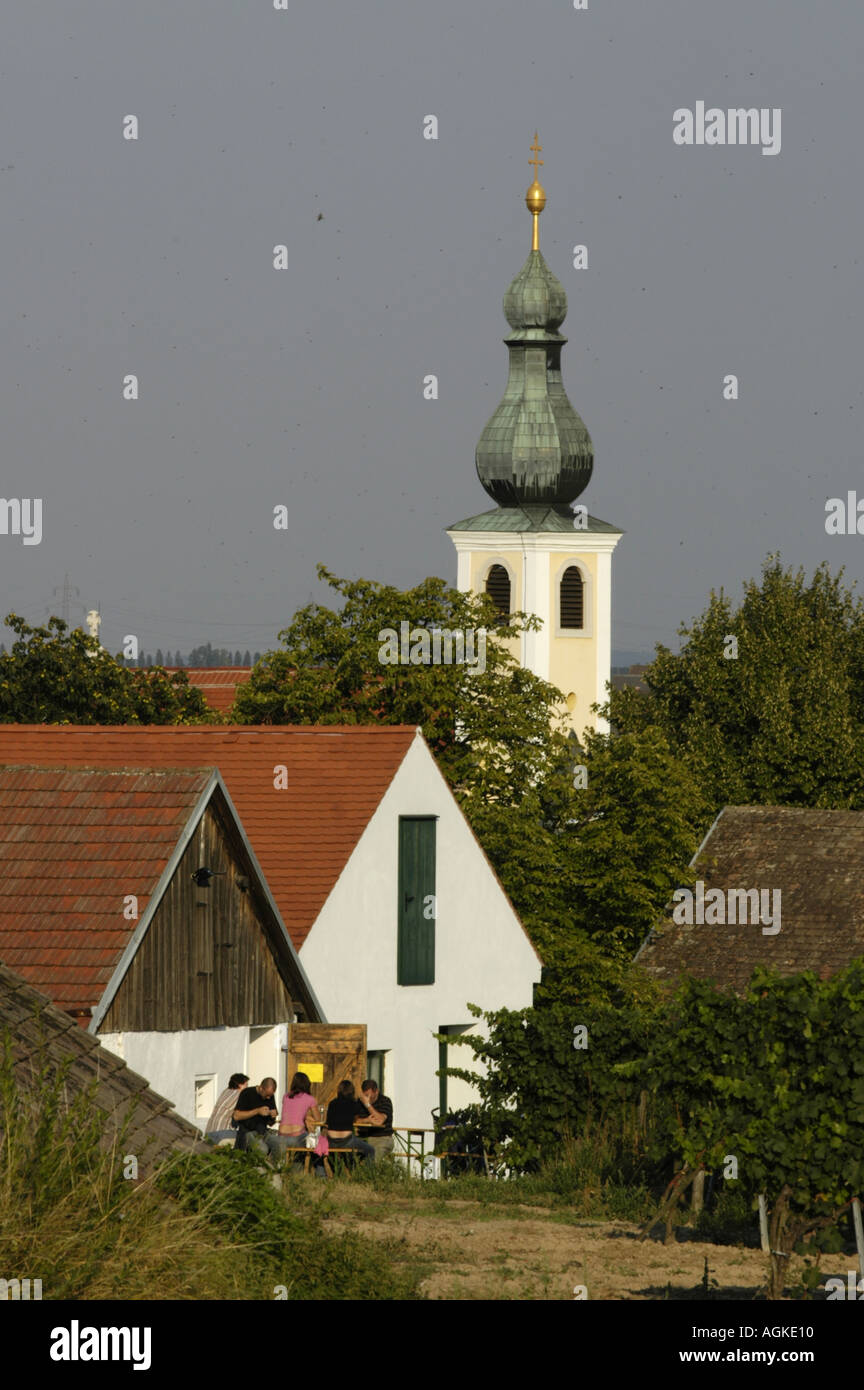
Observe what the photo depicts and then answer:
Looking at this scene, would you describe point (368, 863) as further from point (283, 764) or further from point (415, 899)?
point (283, 764)

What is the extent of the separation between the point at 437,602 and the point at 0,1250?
39.7 metres

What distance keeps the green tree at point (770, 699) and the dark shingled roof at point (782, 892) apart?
15.8 metres

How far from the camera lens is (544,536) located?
106750 mm

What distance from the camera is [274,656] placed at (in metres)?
47.6

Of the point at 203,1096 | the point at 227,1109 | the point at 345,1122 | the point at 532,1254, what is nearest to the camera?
the point at 532,1254

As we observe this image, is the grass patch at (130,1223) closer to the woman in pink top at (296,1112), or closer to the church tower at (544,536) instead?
the woman in pink top at (296,1112)

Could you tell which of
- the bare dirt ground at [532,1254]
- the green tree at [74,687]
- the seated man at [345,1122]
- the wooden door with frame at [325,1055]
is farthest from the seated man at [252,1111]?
the green tree at [74,687]

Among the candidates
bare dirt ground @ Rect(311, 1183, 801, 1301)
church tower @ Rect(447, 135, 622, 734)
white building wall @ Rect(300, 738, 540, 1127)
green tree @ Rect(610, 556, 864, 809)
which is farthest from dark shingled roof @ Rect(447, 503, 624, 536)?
bare dirt ground @ Rect(311, 1183, 801, 1301)

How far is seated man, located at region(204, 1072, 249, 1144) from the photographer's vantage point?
20047 mm

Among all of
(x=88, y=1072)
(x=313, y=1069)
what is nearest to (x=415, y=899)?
(x=313, y=1069)

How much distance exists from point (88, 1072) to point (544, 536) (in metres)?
94.8

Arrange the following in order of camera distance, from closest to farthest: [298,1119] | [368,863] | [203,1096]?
[298,1119]
[203,1096]
[368,863]
